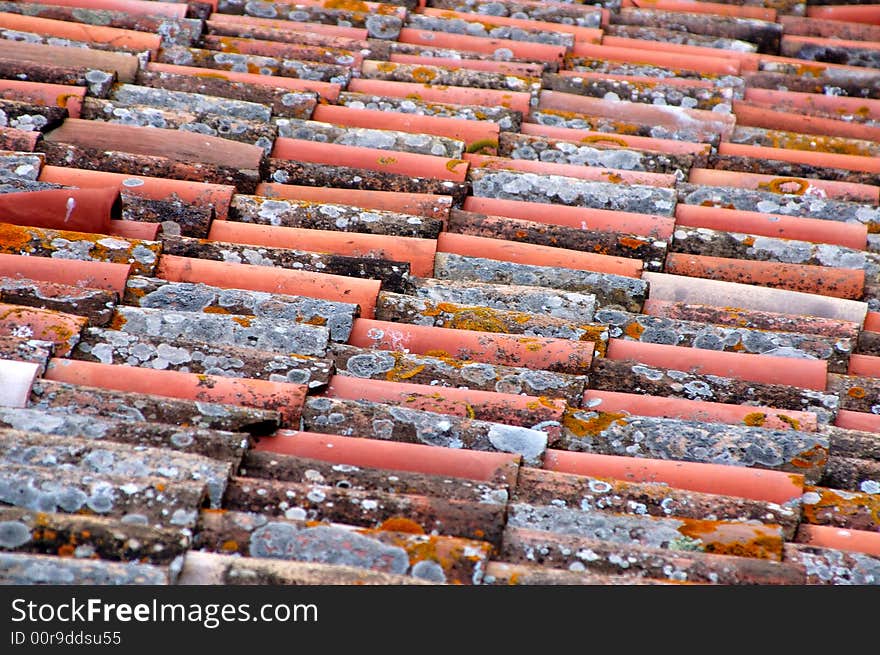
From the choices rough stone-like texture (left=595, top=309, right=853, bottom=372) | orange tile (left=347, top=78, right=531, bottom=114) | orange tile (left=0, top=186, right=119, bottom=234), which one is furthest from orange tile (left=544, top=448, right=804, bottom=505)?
orange tile (left=347, top=78, right=531, bottom=114)

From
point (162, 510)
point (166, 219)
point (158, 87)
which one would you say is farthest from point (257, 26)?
point (162, 510)

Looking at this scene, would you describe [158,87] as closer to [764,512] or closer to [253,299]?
[253,299]

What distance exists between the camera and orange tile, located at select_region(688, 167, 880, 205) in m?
4.87

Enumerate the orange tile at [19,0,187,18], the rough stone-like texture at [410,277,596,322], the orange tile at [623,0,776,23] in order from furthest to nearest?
the orange tile at [623,0,776,23] < the orange tile at [19,0,187,18] < the rough stone-like texture at [410,277,596,322]

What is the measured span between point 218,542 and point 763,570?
1.29 m

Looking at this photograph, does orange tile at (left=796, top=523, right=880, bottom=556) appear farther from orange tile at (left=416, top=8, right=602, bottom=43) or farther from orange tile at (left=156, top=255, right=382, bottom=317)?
orange tile at (left=416, top=8, right=602, bottom=43)

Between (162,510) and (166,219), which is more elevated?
(166,219)

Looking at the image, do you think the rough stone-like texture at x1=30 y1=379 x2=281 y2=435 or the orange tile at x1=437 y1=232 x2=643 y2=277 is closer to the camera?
the rough stone-like texture at x1=30 y1=379 x2=281 y2=435

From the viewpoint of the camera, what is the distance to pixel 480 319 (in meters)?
3.94

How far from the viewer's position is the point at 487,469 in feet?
10.8

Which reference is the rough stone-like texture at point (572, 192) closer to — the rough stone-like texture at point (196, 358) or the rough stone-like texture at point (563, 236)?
the rough stone-like texture at point (563, 236)

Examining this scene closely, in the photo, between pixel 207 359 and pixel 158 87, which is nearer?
pixel 207 359

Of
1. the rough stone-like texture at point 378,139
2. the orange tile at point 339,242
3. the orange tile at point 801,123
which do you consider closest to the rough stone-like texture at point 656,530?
the orange tile at point 339,242

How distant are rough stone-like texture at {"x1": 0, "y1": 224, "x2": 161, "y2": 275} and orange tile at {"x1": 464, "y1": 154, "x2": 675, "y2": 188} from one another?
55.6 inches
